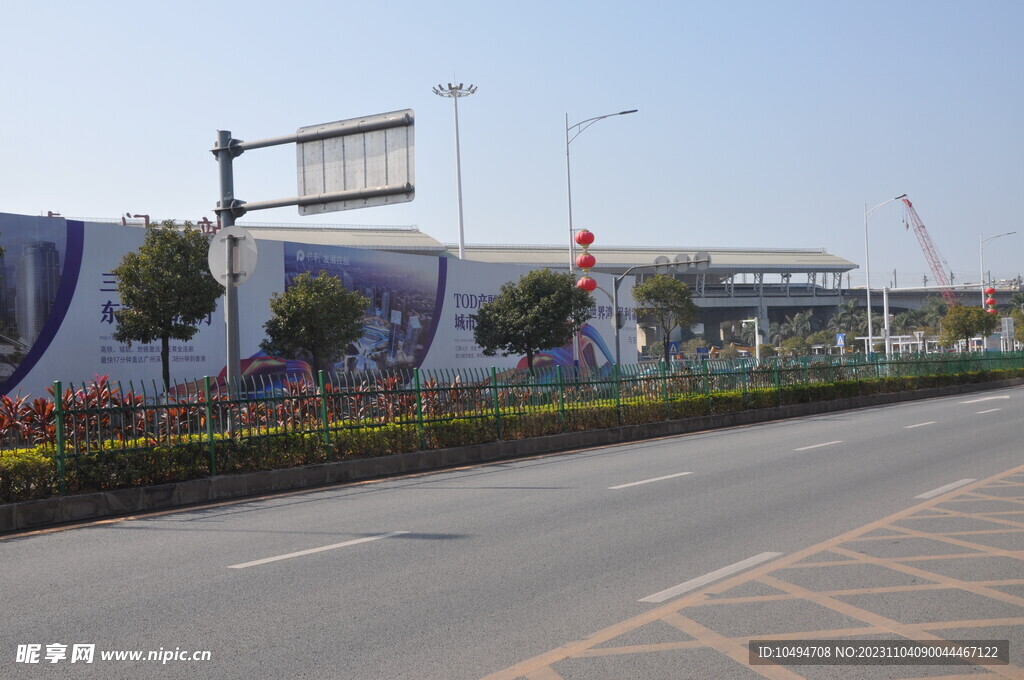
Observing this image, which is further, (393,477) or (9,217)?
(9,217)

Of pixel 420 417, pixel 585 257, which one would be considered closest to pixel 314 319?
pixel 585 257

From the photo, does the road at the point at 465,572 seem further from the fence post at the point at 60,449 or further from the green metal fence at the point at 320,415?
the green metal fence at the point at 320,415

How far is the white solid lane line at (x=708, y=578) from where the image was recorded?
632 centimetres

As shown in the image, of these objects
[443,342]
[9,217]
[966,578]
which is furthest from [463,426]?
[443,342]

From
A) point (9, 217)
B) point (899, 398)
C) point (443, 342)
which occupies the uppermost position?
point (9, 217)

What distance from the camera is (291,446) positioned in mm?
13805

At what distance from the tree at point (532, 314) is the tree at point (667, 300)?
27.3 feet

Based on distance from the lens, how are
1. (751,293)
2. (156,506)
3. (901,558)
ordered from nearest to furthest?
1. (901,558)
2. (156,506)
3. (751,293)

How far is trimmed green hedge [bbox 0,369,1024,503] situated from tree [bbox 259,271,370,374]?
40.2ft

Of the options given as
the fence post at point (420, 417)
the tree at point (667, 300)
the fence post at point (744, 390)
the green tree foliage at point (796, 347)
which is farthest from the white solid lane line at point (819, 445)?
the green tree foliage at point (796, 347)

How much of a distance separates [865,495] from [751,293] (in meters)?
95.6

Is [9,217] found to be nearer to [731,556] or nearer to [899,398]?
[731,556]

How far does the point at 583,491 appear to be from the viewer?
11961mm

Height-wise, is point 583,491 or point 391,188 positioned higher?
point 391,188
